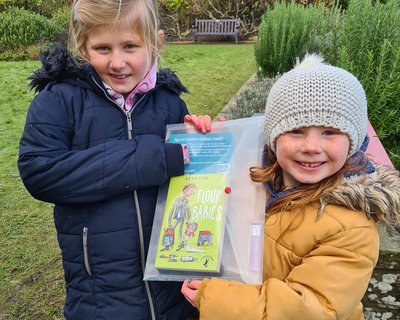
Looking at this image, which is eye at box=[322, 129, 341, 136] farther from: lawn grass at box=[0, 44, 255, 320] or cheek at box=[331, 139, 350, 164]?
lawn grass at box=[0, 44, 255, 320]

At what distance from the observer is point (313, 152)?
60.6 inches

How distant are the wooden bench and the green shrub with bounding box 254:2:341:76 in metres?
11.7

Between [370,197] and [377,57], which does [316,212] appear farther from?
[377,57]

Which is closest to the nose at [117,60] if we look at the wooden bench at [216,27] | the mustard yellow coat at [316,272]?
the mustard yellow coat at [316,272]

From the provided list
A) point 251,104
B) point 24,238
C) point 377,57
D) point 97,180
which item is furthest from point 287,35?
point 97,180

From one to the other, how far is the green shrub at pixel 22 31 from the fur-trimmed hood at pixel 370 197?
13.2 meters

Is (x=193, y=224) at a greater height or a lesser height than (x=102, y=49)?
lesser

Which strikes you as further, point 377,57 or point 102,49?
point 377,57

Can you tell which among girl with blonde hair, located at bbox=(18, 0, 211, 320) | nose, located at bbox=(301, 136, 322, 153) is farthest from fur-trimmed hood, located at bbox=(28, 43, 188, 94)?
nose, located at bbox=(301, 136, 322, 153)

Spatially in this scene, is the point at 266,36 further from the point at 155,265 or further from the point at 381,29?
the point at 155,265

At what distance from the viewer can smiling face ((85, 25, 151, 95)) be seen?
5.58ft

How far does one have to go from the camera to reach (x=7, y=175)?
187 inches

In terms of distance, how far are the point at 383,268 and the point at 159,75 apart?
143cm

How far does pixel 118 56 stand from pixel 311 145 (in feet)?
2.57
